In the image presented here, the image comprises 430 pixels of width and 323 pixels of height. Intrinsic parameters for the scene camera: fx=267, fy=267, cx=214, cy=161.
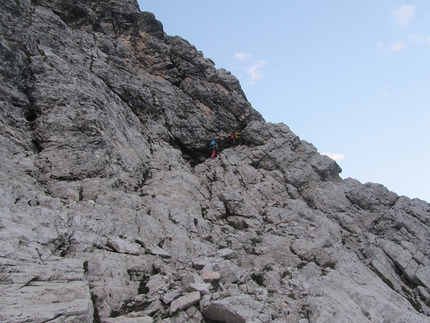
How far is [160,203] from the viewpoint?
66.4ft

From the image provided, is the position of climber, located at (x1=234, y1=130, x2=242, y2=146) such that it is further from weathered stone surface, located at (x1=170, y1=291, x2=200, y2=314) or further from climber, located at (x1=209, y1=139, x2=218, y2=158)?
weathered stone surface, located at (x1=170, y1=291, x2=200, y2=314)

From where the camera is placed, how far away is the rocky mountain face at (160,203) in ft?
36.6

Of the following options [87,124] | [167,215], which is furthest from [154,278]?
[87,124]

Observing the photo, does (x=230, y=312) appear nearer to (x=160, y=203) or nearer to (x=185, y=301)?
(x=185, y=301)

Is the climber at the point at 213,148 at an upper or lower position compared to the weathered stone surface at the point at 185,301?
upper

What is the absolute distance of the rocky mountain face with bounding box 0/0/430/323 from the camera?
11141 millimetres

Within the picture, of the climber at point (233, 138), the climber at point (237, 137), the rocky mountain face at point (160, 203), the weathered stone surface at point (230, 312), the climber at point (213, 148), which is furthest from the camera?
the climber at point (237, 137)

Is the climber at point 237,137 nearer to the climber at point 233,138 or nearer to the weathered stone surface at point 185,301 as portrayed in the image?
the climber at point 233,138

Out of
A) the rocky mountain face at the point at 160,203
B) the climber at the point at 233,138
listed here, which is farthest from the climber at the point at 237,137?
the rocky mountain face at the point at 160,203

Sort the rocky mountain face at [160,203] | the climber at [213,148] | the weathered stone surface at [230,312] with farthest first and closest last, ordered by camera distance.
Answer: the climber at [213,148] → the rocky mountain face at [160,203] → the weathered stone surface at [230,312]

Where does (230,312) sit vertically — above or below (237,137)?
below

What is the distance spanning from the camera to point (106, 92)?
27.5 m

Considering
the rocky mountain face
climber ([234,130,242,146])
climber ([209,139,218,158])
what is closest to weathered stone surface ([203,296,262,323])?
the rocky mountain face

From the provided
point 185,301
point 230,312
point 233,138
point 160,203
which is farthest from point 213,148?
point 230,312
